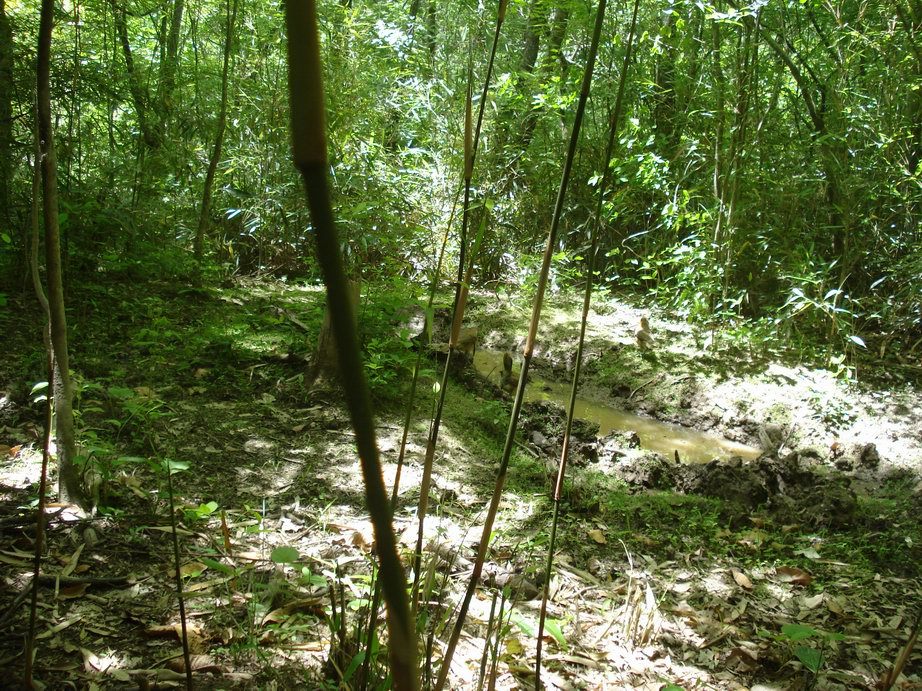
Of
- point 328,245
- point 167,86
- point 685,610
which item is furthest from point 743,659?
point 167,86

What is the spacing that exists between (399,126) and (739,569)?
17.4 feet

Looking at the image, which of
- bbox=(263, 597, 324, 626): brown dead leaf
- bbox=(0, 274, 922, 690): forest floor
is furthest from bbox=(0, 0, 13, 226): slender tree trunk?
bbox=(263, 597, 324, 626): brown dead leaf

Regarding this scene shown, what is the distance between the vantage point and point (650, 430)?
4.00m

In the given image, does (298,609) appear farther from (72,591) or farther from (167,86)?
(167,86)

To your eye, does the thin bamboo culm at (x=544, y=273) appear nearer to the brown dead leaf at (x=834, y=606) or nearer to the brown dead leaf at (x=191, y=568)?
the brown dead leaf at (x=191, y=568)

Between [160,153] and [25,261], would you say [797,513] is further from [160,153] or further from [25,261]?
[160,153]

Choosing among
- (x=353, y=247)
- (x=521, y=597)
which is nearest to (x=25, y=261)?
(x=353, y=247)

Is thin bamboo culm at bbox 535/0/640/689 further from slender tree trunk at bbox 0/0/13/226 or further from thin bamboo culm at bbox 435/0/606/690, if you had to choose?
slender tree trunk at bbox 0/0/13/226

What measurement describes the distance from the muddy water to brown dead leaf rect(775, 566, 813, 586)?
4.41 ft

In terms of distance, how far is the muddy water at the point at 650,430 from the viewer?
12.1ft

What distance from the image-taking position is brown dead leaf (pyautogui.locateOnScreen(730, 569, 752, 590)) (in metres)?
2.06

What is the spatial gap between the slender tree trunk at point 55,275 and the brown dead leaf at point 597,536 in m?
1.54

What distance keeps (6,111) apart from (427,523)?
9.01 ft

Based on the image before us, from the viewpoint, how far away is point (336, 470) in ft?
7.74
